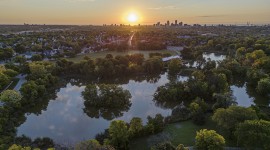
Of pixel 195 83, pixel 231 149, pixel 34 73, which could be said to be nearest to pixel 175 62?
pixel 195 83

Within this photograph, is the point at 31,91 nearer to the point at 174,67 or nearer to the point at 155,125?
the point at 155,125

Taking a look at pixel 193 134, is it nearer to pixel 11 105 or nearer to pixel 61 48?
pixel 11 105

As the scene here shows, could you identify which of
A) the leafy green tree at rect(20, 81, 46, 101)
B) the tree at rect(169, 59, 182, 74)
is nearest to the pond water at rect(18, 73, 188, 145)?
the leafy green tree at rect(20, 81, 46, 101)

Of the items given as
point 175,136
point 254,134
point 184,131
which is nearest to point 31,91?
point 175,136

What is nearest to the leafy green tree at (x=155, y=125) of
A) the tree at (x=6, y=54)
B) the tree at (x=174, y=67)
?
the tree at (x=174, y=67)

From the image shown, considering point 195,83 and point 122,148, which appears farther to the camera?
point 195,83

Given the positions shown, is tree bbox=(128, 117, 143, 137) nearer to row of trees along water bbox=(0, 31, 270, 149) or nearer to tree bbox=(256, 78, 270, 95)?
row of trees along water bbox=(0, 31, 270, 149)

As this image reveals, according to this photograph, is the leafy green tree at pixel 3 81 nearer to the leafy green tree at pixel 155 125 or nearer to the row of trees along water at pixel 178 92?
the row of trees along water at pixel 178 92
